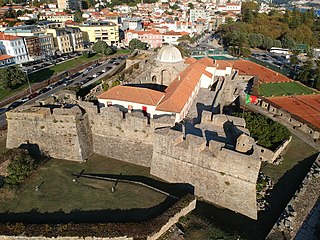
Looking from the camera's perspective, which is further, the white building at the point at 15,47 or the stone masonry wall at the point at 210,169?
the white building at the point at 15,47

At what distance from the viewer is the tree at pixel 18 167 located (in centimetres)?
1980

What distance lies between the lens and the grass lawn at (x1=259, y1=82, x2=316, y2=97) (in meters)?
43.7

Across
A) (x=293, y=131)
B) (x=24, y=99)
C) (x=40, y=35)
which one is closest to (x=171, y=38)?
(x=40, y=35)

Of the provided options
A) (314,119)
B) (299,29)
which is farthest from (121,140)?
(299,29)

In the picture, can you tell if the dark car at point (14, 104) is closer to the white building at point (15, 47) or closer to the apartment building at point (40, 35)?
the white building at point (15, 47)

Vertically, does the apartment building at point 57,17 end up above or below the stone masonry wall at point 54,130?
above

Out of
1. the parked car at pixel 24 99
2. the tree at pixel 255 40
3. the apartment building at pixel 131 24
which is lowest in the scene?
the tree at pixel 255 40

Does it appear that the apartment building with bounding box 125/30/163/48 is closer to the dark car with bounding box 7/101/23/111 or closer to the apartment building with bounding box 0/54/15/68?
the apartment building with bounding box 0/54/15/68

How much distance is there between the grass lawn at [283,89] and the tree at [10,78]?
3820cm

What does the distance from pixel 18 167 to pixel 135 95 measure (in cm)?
1153

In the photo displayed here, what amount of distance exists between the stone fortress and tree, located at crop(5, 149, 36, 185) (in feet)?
8.99

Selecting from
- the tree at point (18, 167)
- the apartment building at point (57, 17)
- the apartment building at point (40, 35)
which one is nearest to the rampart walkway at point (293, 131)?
the tree at point (18, 167)

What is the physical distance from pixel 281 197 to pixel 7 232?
60.1 feet

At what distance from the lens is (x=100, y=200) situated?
17.8 m
